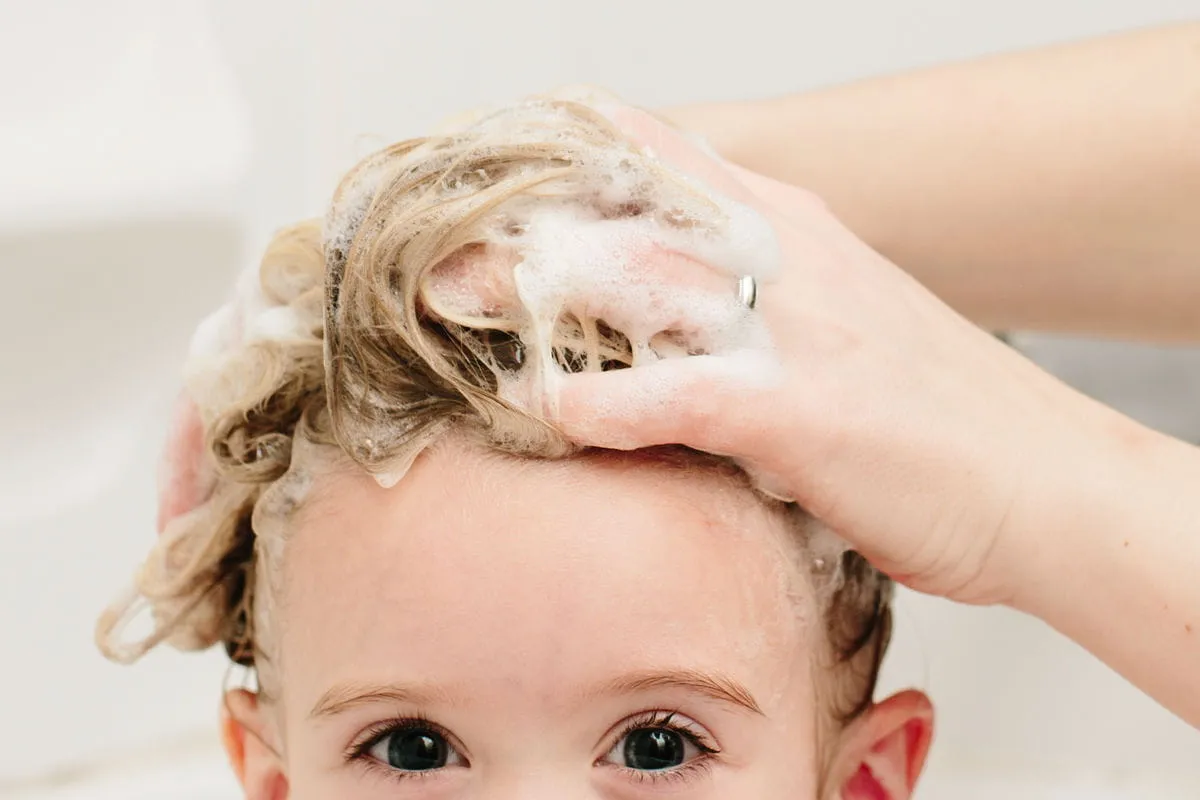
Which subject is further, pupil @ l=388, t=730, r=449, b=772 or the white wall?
the white wall

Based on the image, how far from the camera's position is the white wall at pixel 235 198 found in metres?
1.57

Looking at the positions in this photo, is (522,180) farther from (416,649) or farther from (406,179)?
(416,649)

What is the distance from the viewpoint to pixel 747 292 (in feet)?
2.71

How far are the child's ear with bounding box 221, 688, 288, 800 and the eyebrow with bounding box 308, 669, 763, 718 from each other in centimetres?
21

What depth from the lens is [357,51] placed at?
165cm

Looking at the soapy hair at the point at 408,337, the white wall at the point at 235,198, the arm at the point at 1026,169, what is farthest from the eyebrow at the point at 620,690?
the white wall at the point at 235,198

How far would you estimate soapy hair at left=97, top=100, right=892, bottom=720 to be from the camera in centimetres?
84

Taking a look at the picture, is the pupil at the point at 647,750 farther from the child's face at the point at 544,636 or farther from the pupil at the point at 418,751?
the pupil at the point at 418,751

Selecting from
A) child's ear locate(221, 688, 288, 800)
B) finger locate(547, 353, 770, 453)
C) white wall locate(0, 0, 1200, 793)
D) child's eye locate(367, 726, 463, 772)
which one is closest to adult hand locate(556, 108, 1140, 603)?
finger locate(547, 353, 770, 453)

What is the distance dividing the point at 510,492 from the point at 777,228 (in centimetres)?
24

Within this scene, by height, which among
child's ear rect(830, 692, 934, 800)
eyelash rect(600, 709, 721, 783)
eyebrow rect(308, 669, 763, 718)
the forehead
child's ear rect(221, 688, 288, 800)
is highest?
the forehead

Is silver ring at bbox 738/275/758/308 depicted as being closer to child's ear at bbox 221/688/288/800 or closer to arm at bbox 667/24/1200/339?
arm at bbox 667/24/1200/339

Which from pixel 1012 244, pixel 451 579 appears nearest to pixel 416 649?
pixel 451 579

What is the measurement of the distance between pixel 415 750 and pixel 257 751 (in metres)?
0.26
